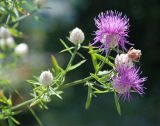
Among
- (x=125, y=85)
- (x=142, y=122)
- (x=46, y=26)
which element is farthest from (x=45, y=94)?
(x=46, y=26)

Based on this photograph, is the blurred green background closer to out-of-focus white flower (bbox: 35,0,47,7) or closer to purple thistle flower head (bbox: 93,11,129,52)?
out-of-focus white flower (bbox: 35,0,47,7)

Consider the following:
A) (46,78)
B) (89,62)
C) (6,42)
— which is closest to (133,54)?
(46,78)

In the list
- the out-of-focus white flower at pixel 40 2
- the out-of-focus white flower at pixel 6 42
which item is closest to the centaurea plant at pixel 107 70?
the out-of-focus white flower at pixel 40 2

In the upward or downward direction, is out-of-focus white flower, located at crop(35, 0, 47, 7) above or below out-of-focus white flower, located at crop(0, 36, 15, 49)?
below

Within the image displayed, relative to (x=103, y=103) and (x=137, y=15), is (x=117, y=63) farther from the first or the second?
(x=137, y=15)

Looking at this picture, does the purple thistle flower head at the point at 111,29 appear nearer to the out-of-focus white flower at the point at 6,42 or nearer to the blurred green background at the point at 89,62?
the out-of-focus white flower at the point at 6,42

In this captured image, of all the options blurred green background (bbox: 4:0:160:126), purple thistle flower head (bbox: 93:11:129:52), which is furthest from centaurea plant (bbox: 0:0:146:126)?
blurred green background (bbox: 4:0:160:126)

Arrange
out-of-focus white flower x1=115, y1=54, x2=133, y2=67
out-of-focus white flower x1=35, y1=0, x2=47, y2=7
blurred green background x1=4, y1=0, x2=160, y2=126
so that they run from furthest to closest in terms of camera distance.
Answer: blurred green background x1=4, y1=0, x2=160, y2=126, out-of-focus white flower x1=35, y1=0, x2=47, y2=7, out-of-focus white flower x1=115, y1=54, x2=133, y2=67
